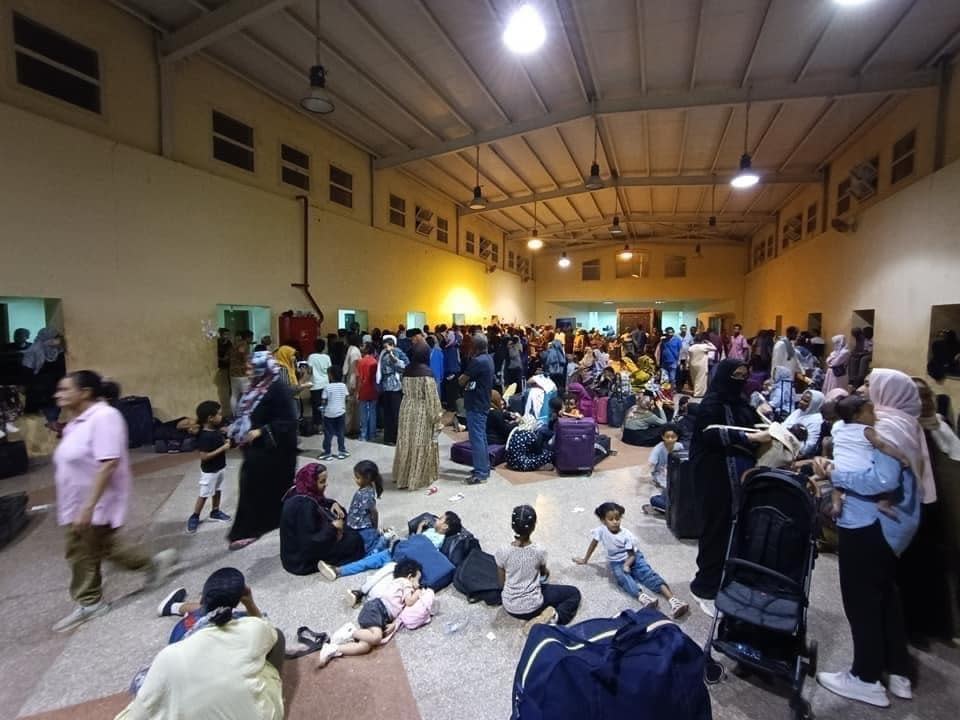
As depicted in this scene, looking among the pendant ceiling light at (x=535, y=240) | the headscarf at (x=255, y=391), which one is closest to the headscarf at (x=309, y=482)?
the headscarf at (x=255, y=391)

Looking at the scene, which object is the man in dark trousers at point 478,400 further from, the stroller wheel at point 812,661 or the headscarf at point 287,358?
the stroller wheel at point 812,661

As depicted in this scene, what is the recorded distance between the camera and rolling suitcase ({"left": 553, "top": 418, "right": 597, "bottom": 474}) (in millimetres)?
5502

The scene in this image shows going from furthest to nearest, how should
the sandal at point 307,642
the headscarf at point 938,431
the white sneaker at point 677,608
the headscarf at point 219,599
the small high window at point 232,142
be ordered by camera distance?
the small high window at point 232,142 → the white sneaker at point 677,608 → the sandal at point 307,642 → the headscarf at point 938,431 → the headscarf at point 219,599

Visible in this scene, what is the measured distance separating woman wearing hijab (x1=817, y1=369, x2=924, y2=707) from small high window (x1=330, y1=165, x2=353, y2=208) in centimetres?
1019

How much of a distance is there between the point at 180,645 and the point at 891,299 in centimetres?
1039

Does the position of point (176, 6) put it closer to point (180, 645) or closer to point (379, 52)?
point (379, 52)

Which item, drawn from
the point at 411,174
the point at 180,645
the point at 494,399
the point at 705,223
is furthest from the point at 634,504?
the point at 705,223

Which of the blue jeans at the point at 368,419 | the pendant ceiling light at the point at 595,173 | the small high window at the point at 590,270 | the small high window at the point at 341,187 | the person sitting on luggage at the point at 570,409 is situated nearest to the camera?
the person sitting on luggage at the point at 570,409

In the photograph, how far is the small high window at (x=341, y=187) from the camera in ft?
32.7

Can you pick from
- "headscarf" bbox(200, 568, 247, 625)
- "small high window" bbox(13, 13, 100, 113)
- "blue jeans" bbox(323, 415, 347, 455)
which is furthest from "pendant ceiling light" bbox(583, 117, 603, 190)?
"headscarf" bbox(200, 568, 247, 625)

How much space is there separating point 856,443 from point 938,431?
647 millimetres

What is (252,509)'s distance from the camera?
3.64 metres

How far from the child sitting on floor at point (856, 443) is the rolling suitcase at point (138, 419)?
7.91m

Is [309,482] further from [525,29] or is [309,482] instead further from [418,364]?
Result: [525,29]
